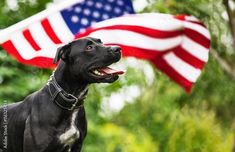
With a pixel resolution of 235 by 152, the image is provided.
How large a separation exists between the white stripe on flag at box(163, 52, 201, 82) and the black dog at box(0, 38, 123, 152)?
3071 millimetres

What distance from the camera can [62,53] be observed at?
6645 mm

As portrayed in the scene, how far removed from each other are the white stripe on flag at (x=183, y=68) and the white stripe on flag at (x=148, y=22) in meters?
0.32

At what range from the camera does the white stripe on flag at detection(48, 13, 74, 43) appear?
29.2ft

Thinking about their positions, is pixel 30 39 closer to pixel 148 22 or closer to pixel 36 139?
pixel 148 22

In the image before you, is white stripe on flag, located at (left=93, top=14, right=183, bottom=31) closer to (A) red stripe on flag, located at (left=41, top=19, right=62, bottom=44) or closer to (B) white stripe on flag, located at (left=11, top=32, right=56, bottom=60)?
(A) red stripe on flag, located at (left=41, top=19, right=62, bottom=44)

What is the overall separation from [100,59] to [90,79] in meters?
0.15

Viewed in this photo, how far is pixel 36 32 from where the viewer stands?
339 inches

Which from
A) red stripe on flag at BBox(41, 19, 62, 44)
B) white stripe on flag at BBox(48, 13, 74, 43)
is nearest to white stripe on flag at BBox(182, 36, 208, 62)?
white stripe on flag at BBox(48, 13, 74, 43)

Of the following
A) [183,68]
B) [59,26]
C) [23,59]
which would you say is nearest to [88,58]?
[23,59]

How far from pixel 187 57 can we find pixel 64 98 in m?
3.43

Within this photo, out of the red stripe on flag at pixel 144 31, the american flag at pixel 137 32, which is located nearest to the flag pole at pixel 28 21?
the american flag at pixel 137 32

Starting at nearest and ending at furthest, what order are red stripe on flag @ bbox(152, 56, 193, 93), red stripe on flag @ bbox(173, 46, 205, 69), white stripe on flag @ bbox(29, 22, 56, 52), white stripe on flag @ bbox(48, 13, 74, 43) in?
white stripe on flag @ bbox(29, 22, 56, 52) → white stripe on flag @ bbox(48, 13, 74, 43) → red stripe on flag @ bbox(152, 56, 193, 93) → red stripe on flag @ bbox(173, 46, 205, 69)

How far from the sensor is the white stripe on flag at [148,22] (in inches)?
375

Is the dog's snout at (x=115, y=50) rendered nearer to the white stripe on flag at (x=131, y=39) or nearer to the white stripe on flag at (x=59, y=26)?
the white stripe on flag at (x=59, y=26)
